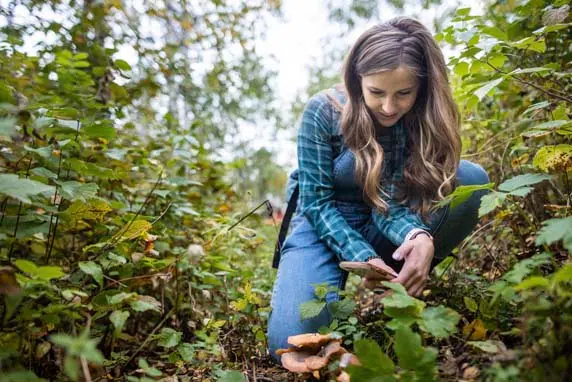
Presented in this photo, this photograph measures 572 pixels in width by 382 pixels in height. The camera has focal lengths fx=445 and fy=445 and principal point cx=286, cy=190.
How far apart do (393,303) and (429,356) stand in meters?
0.15

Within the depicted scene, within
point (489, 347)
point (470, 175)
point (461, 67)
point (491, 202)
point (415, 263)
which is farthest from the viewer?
point (470, 175)

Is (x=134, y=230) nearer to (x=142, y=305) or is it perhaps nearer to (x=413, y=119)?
(x=142, y=305)

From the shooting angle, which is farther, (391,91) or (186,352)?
(391,91)

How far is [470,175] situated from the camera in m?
2.02

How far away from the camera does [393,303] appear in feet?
3.55

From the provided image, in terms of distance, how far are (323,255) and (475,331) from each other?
872 mm

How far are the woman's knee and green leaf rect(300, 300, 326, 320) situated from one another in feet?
3.05

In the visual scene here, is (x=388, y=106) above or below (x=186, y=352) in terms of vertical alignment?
above

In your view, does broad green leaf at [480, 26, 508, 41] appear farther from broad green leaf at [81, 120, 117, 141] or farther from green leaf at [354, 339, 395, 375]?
broad green leaf at [81, 120, 117, 141]

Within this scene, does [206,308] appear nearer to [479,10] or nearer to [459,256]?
[459,256]

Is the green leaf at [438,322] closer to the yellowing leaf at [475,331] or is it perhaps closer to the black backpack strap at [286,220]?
the yellowing leaf at [475,331]

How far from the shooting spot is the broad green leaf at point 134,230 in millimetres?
1536

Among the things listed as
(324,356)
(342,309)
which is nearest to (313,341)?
(324,356)

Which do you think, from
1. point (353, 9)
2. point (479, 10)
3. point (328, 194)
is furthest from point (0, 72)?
point (353, 9)
